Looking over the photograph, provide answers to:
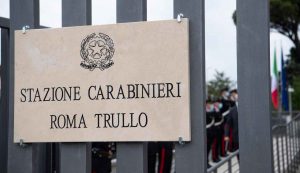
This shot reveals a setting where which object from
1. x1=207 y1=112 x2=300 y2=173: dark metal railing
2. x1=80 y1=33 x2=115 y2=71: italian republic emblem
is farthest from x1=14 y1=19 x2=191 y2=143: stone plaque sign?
x1=207 y1=112 x2=300 y2=173: dark metal railing

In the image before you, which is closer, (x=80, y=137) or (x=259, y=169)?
(x=259, y=169)

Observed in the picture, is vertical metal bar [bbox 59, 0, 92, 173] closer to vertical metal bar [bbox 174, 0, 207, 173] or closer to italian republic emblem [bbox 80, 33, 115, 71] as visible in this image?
italian republic emblem [bbox 80, 33, 115, 71]

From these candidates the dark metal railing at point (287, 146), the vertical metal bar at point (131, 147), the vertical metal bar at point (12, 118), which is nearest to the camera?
the vertical metal bar at point (131, 147)

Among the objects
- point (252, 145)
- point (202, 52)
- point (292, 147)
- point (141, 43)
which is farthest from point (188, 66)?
point (292, 147)

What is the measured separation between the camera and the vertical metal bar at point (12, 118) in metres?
3.32

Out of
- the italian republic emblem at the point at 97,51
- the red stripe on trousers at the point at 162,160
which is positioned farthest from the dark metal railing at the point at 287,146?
the italian republic emblem at the point at 97,51

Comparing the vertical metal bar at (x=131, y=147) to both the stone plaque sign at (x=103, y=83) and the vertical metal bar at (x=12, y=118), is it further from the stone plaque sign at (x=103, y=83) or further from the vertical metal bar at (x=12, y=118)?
the vertical metal bar at (x=12, y=118)

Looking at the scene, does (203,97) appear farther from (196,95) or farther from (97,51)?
(97,51)

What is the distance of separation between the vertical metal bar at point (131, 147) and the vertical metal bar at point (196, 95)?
7.8 inches

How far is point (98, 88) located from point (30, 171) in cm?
63

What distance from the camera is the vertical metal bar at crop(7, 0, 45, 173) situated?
332 cm

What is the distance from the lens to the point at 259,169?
291 cm

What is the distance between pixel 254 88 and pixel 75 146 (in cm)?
101

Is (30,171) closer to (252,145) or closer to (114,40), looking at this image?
(114,40)
